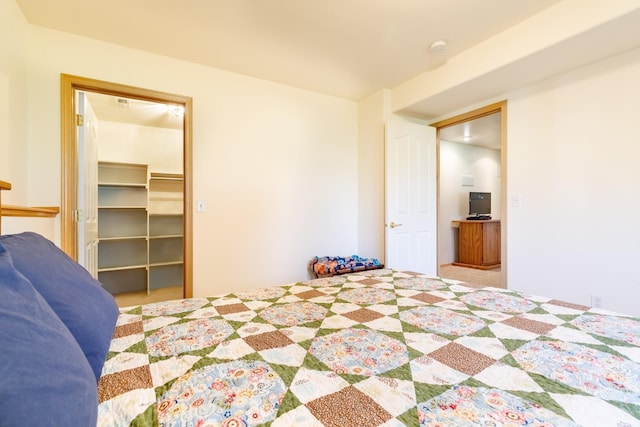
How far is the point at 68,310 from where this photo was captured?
30.9 inches

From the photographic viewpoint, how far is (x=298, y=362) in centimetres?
87

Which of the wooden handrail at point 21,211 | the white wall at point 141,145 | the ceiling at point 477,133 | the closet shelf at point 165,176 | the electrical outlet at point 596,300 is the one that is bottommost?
the electrical outlet at point 596,300

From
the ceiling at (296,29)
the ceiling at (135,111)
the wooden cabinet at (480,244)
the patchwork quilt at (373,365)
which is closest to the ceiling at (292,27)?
the ceiling at (296,29)

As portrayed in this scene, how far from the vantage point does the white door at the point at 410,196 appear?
3.13 metres

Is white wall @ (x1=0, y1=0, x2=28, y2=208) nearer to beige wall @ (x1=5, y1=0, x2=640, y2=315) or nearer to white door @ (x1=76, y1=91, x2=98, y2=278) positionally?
beige wall @ (x1=5, y1=0, x2=640, y2=315)

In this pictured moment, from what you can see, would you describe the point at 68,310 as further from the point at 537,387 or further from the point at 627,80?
the point at 627,80

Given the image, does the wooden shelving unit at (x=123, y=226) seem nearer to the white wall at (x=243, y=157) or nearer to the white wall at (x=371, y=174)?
the white wall at (x=243, y=157)

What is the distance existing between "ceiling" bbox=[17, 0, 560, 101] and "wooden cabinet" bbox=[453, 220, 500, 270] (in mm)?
3284

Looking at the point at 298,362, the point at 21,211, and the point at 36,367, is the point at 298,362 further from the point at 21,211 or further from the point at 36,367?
the point at 21,211

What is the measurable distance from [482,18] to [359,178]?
1.93m

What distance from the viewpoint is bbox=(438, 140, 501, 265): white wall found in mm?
5367

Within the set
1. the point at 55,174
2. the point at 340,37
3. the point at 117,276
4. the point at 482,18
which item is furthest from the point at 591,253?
the point at 117,276

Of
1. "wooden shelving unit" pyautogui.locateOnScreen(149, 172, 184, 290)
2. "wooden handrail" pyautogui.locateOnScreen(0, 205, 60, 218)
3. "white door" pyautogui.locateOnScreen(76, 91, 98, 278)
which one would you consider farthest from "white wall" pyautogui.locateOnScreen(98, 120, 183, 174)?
"wooden handrail" pyautogui.locateOnScreen(0, 205, 60, 218)

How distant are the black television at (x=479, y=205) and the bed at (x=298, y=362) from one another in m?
4.49
